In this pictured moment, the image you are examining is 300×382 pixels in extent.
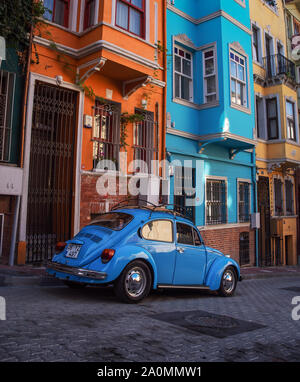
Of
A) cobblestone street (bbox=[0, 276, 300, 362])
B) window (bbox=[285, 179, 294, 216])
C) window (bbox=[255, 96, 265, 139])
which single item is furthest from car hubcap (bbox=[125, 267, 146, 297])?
window (bbox=[285, 179, 294, 216])

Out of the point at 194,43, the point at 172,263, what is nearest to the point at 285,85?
the point at 194,43

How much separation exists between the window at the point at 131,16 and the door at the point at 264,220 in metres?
10.3

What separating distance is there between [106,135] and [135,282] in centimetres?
636

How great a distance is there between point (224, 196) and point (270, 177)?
4774 mm

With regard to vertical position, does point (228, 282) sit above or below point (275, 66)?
below

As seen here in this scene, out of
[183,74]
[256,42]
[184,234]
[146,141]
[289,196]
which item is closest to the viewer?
[184,234]

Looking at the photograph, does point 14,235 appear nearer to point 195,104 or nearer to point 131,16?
point 131,16

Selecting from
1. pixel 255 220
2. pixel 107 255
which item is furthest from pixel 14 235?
pixel 255 220

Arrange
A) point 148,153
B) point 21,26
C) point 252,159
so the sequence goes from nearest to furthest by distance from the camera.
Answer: point 21,26, point 148,153, point 252,159

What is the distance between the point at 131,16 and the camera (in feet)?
36.1

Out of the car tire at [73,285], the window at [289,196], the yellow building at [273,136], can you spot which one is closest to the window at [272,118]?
the yellow building at [273,136]

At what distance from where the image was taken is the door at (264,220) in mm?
17172

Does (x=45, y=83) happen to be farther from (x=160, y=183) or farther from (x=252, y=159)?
(x=252, y=159)

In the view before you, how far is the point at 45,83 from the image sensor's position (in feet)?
30.9
